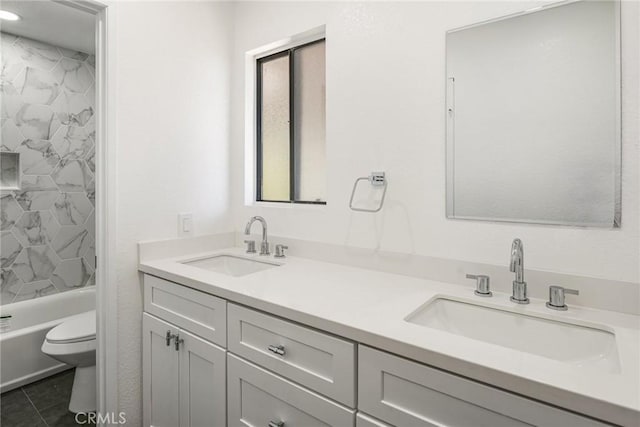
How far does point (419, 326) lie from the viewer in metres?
0.87

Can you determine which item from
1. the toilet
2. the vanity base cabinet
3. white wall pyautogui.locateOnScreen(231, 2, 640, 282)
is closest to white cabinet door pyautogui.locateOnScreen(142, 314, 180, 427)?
the vanity base cabinet

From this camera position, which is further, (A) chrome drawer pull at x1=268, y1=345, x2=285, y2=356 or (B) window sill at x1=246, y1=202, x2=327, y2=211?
(B) window sill at x1=246, y1=202, x2=327, y2=211

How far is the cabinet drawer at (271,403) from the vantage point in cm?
94

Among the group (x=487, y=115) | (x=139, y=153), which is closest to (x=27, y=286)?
(x=139, y=153)

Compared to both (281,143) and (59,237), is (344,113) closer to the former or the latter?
(281,143)

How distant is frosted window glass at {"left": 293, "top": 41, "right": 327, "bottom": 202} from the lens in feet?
6.02

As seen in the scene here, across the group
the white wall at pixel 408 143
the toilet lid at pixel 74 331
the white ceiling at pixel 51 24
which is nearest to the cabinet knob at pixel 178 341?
the white wall at pixel 408 143

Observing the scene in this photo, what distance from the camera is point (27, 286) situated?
2.48 m

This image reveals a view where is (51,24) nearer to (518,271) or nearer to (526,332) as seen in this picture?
(518,271)

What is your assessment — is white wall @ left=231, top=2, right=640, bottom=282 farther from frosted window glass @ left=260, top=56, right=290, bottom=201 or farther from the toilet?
the toilet

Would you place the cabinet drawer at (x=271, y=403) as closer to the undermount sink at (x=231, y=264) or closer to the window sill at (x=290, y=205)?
the undermount sink at (x=231, y=264)

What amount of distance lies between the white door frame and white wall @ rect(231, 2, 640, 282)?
0.80 m

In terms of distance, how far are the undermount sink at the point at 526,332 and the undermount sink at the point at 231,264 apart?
2.83 feet

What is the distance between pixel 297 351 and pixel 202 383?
56 cm
